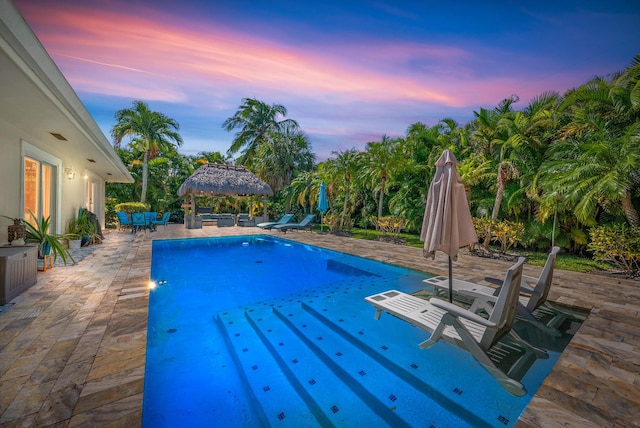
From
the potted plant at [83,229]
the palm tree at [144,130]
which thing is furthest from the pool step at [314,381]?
the palm tree at [144,130]

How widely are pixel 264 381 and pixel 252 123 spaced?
26.5 m

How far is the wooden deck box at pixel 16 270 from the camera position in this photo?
419 cm

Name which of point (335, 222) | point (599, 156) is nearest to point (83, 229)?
point (335, 222)

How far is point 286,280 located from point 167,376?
13.7ft

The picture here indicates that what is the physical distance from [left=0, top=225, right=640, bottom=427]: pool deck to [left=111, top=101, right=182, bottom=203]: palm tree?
1809cm

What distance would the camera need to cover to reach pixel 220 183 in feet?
57.8

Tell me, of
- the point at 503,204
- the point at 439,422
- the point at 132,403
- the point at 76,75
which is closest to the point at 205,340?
the point at 132,403

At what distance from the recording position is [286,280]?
722 cm

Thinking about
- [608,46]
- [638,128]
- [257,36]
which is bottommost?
[638,128]

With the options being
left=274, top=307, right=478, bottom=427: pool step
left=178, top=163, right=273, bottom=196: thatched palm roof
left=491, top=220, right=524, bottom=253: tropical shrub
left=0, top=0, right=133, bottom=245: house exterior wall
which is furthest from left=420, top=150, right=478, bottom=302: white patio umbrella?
left=178, top=163, right=273, bottom=196: thatched palm roof

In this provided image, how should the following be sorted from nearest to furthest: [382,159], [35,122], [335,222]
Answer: [35,122]
[382,159]
[335,222]

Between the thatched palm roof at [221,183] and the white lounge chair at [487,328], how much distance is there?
51.5ft

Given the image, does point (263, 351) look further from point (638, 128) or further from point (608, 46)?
point (608, 46)

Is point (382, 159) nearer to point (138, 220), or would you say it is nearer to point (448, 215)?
point (448, 215)
